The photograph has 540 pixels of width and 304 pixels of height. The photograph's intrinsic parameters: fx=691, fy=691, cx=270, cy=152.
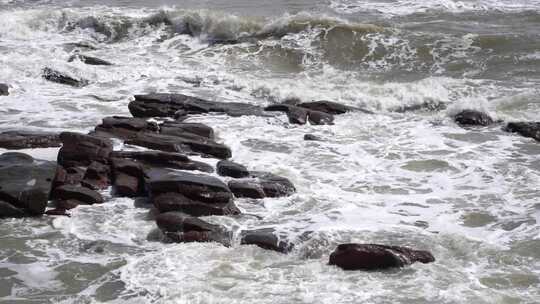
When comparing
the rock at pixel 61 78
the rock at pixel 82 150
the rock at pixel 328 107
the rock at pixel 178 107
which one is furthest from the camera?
the rock at pixel 61 78

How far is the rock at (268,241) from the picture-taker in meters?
7.07

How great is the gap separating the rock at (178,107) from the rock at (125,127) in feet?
3.50

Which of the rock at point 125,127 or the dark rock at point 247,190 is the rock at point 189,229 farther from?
the rock at point 125,127

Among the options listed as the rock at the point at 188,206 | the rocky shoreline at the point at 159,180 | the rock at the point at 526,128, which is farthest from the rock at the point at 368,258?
the rock at the point at 526,128

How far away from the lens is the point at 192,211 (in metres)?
7.74

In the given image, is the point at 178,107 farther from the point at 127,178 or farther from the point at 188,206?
the point at 188,206

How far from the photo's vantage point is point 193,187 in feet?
26.0

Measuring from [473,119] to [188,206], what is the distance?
6.25 m

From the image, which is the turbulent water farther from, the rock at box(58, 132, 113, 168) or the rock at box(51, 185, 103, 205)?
the rock at box(58, 132, 113, 168)

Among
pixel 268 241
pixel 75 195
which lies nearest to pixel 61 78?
pixel 75 195

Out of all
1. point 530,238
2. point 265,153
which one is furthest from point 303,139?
point 530,238

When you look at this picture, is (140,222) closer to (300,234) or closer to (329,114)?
(300,234)

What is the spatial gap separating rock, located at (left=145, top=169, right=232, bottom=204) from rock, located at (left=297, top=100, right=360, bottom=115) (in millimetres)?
4714

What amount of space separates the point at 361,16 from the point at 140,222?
1449 centimetres
